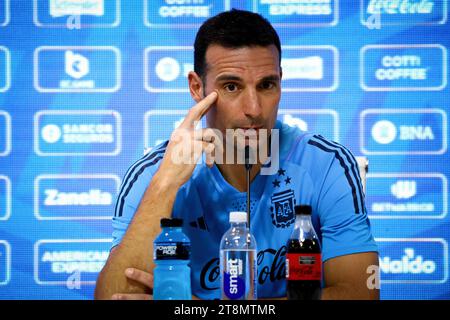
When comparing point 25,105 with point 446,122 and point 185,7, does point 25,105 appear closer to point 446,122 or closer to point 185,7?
point 185,7

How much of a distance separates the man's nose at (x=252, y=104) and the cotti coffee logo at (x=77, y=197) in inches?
60.8

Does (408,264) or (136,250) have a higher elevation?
(136,250)

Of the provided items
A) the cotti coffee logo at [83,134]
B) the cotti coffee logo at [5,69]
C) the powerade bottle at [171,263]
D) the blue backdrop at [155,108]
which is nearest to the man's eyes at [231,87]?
the powerade bottle at [171,263]

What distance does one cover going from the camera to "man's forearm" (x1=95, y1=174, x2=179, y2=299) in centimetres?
167

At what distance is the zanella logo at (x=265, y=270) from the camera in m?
1.88

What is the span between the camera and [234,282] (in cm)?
145

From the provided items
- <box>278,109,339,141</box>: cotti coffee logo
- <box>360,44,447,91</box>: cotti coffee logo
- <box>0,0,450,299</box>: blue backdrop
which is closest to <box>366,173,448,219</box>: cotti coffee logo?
<box>0,0,450,299</box>: blue backdrop

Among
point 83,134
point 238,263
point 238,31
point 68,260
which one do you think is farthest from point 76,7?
point 238,263

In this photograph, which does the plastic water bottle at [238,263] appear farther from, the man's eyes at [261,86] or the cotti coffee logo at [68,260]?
the cotti coffee logo at [68,260]

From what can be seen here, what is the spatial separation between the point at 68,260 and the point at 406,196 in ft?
5.53

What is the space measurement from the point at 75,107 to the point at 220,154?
4.93 ft

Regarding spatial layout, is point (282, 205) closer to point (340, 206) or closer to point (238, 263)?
point (340, 206)

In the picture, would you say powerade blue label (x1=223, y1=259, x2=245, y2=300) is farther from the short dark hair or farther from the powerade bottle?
the short dark hair

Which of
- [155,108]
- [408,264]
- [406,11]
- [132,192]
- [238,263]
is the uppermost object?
[406,11]
